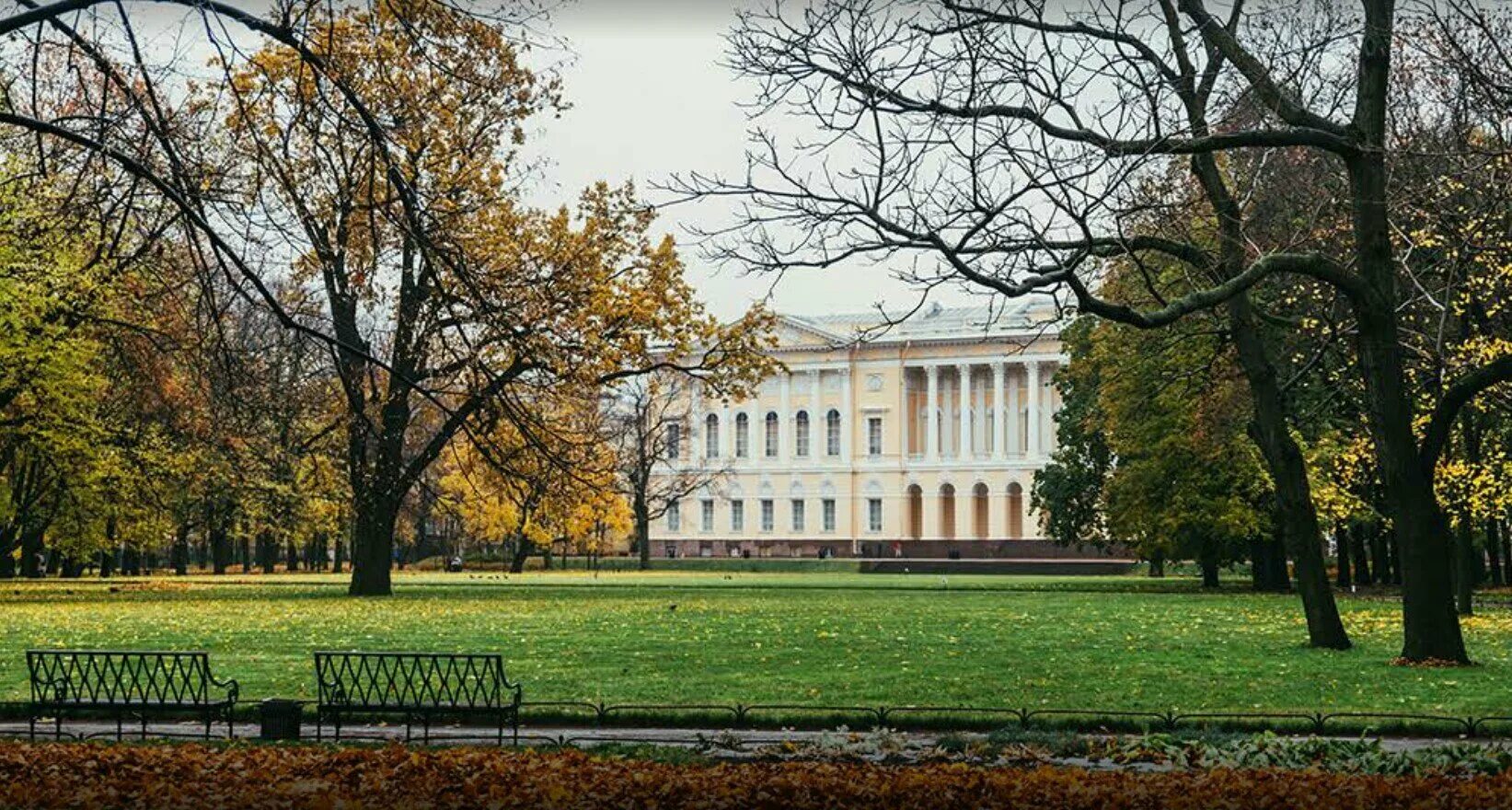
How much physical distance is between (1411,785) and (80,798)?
24.6ft

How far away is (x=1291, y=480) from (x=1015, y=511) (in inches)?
3608

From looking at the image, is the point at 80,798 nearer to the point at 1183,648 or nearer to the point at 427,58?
the point at 427,58

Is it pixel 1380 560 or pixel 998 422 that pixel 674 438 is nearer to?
pixel 998 422

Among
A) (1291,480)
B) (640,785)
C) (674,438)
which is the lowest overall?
(640,785)

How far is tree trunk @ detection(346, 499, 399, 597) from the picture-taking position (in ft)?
142

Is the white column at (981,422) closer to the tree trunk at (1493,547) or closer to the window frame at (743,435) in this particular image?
the window frame at (743,435)

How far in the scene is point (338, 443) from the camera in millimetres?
47219

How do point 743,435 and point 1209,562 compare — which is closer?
point 1209,562

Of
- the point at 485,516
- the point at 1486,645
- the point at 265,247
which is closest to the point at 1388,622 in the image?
the point at 1486,645

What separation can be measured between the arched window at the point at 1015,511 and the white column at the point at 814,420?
12825mm

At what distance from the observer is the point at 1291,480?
80.1ft

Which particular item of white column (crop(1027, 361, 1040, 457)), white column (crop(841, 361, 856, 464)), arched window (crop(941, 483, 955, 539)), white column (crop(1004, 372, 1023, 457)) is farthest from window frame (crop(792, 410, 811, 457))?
white column (crop(1027, 361, 1040, 457))

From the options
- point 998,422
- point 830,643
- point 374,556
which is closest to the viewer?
point 830,643

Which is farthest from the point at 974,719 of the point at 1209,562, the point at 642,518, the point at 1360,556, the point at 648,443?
the point at 648,443
